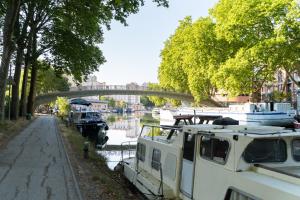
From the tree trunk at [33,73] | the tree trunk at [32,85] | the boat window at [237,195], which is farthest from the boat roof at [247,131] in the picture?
the tree trunk at [32,85]

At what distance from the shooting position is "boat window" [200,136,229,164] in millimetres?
8602

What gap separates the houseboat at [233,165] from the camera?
7410 millimetres

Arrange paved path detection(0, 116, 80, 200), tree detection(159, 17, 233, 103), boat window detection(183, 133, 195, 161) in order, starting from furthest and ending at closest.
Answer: tree detection(159, 17, 233, 103)
paved path detection(0, 116, 80, 200)
boat window detection(183, 133, 195, 161)

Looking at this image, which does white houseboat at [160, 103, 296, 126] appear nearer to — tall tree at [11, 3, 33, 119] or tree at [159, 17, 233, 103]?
tree at [159, 17, 233, 103]

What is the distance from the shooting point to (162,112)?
76.2 metres

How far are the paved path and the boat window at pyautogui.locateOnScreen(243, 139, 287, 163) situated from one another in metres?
5.06

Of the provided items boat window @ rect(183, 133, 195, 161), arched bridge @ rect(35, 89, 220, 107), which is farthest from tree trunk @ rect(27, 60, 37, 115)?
boat window @ rect(183, 133, 195, 161)

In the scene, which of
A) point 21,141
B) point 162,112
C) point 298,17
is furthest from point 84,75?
point 162,112

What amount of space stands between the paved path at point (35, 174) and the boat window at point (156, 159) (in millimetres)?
2531

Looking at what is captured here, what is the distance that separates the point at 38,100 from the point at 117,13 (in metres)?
49.9

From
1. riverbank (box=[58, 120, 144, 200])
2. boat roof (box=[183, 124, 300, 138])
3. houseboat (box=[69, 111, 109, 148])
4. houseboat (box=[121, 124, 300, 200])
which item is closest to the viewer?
houseboat (box=[121, 124, 300, 200])

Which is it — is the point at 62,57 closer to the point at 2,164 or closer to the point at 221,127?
the point at 2,164

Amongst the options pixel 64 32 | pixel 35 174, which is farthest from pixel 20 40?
pixel 35 174

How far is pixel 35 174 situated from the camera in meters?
13.8
